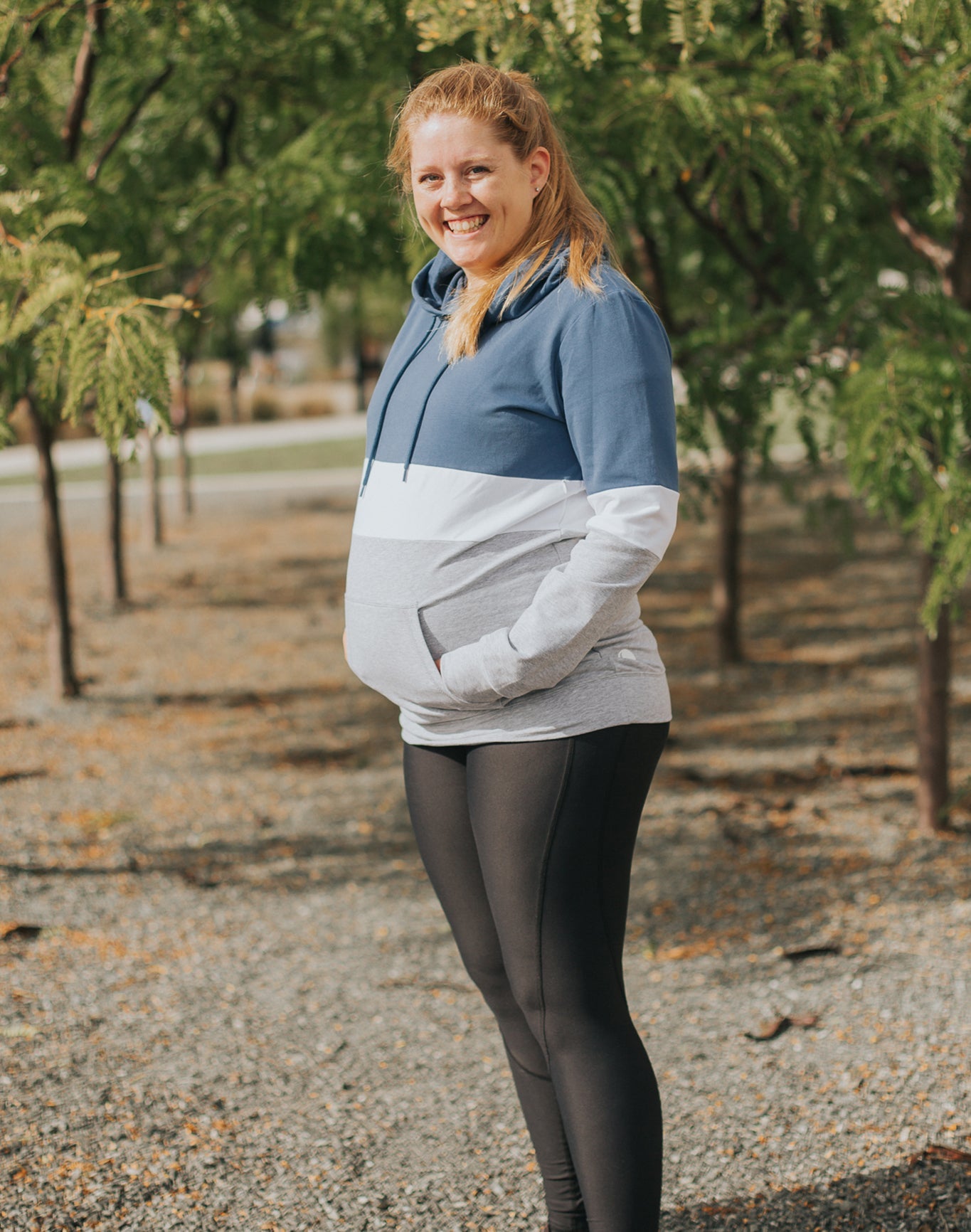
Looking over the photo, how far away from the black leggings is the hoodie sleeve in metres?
0.17

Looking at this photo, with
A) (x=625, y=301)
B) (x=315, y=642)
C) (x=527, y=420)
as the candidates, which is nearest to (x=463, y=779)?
(x=527, y=420)

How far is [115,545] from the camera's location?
8.60 meters

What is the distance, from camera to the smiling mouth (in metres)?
1.76

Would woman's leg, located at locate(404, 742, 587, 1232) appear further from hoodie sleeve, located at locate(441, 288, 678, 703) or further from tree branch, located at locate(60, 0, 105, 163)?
tree branch, located at locate(60, 0, 105, 163)

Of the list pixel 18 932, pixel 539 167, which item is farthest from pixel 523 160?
pixel 18 932

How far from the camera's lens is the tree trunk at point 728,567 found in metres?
→ 6.82

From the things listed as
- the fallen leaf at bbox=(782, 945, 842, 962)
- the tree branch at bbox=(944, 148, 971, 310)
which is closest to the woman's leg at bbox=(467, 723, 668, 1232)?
the fallen leaf at bbox=(782, 945, 842, 962)

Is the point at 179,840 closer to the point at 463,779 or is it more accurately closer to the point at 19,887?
the point at 19,887

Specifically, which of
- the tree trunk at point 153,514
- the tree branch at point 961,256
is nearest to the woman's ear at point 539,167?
the tree branch at point 961,256

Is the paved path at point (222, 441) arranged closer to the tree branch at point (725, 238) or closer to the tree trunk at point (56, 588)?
the tree trunk at point (56, 588)

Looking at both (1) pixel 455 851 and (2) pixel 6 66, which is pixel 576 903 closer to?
(1) pixel 455 851

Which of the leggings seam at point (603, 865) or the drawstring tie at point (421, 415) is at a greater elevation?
the drawstring tie at point (421, 415)

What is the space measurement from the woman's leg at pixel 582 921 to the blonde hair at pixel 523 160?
0.64 m

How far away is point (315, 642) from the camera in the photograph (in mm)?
7875
